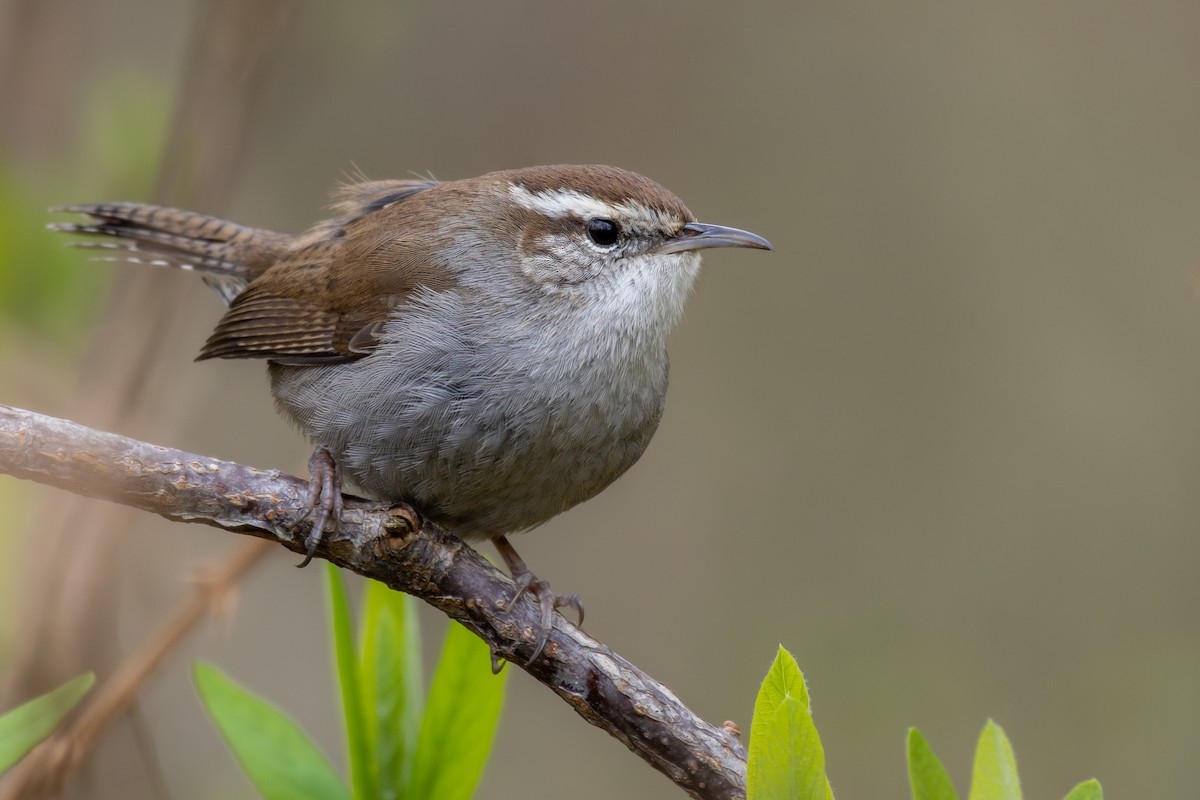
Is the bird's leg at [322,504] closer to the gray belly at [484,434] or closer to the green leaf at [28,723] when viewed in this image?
the gray belly at [484,434]

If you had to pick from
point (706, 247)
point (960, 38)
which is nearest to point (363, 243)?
point (706, 247)

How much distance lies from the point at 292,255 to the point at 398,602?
2.20 meters

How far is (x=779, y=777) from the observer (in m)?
2.18

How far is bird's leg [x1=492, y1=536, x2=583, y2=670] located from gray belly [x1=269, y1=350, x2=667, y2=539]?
0.21 meters

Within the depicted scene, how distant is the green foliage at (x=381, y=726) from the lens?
102 inches

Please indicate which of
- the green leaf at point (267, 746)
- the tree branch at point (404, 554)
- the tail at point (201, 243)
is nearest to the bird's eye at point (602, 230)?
the tree branch at point (404, 554)

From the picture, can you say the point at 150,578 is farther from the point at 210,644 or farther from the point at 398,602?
the point at 210,644

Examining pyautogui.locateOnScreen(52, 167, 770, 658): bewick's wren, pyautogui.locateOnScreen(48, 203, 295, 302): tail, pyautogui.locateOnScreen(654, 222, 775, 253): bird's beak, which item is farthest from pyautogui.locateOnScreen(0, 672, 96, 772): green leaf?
pyautogui.locateOnScreen(48, 203, 295, 302): tail

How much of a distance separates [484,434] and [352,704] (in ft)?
3.81

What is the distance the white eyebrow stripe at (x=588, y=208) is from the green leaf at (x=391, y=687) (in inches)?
65.5

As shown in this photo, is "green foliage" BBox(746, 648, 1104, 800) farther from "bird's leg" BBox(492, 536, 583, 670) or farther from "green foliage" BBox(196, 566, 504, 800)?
"bird's leg" BBox(492, 536, 583, 670)

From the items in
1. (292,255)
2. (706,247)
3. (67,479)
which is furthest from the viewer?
(292,255)

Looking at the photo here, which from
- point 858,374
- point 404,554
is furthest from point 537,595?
point 858,374

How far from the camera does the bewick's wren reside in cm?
367
